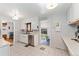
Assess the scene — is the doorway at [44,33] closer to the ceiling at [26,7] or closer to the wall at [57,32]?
the wall at [57,32]

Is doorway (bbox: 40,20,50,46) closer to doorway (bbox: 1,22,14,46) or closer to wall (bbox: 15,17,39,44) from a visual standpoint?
wall (bbox: 15,17,39,44)

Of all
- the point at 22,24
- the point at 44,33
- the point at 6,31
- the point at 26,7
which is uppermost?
the point at 26,7

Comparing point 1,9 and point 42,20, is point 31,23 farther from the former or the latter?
point 1,9

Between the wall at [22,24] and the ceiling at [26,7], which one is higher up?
the ceiling at [26,7]

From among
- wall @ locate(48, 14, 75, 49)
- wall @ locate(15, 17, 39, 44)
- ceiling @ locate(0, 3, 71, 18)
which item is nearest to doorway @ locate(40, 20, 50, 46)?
wall @ locate(15, 17, 39, 44)

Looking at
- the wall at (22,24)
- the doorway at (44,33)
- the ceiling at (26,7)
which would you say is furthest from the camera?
the doorway at (44,33)

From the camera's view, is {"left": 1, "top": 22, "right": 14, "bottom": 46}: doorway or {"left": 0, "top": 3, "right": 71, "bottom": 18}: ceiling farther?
{"left": 1, "top": 22, "right": 14, "bottom": 46}: doorway

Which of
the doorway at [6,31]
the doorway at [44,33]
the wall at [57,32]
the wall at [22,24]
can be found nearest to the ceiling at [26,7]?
the doorway at [6,31]

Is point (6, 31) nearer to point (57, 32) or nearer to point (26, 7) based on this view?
point (26, 7)

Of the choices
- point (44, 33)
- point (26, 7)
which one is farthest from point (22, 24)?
point (26, 7)

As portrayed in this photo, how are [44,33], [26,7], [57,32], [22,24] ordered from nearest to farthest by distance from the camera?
[26,7]
[57,32]
[22,24]
[44,33]

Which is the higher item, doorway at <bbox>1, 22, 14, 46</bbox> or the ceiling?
the ceiling

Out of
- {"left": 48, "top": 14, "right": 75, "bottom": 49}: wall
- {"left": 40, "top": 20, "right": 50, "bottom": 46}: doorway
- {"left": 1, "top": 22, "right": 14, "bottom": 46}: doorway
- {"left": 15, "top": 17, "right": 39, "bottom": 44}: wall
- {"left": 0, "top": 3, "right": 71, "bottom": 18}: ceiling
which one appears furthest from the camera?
{"left": 40, "top": 20, "right": 50, "bottom": 46}: doorway

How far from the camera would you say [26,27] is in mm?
5254
